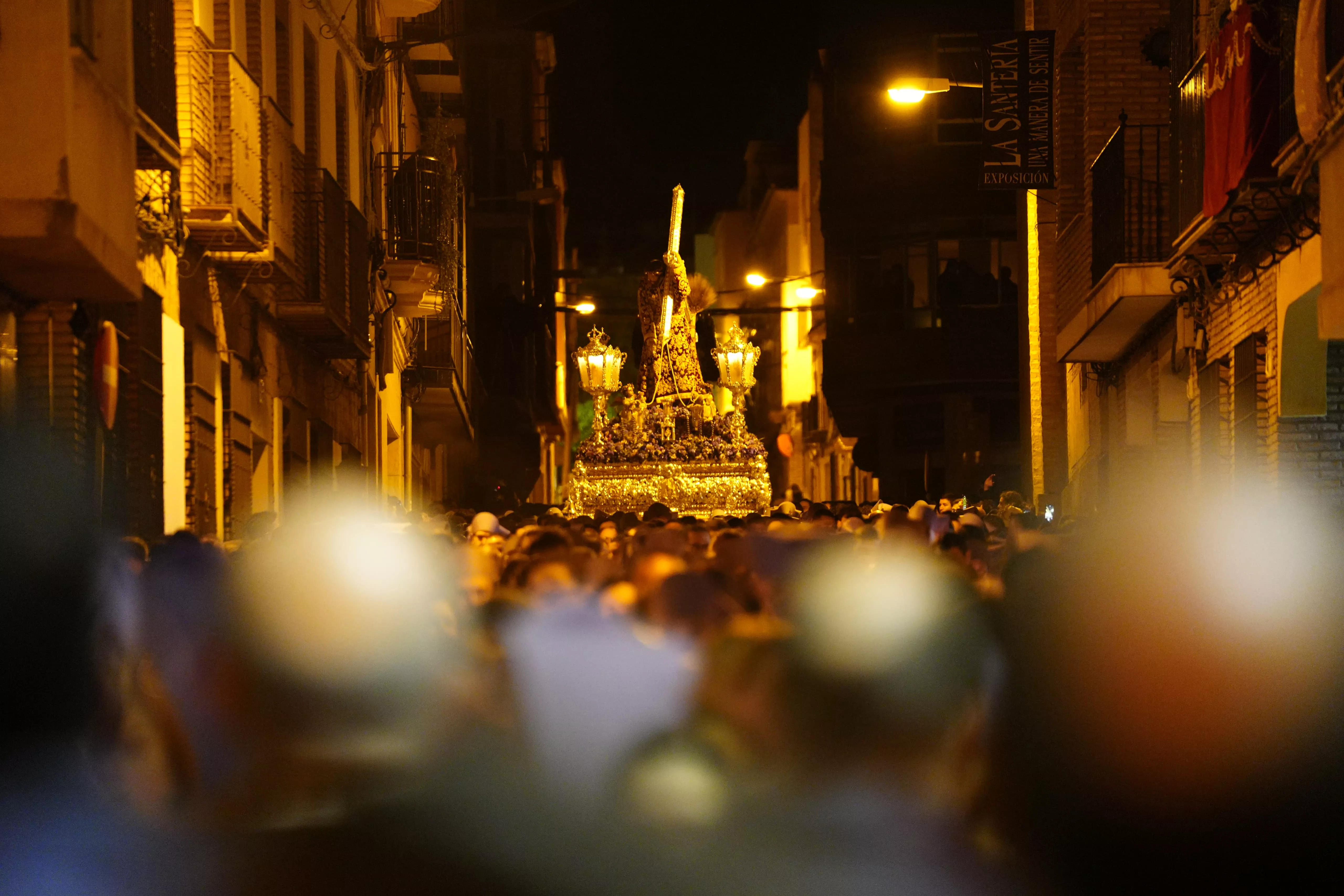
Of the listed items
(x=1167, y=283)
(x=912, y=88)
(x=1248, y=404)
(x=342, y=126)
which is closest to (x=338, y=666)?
(x=1248, y=404)

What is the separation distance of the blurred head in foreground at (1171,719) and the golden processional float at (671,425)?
12.9 m

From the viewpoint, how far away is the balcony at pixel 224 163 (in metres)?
15.2

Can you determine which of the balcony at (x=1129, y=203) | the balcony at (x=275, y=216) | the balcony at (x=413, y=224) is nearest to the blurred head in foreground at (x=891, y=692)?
the balcony at (x=275, y=216)

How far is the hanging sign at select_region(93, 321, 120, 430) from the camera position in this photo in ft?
44.2

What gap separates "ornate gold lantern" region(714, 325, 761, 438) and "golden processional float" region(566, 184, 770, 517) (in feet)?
0.04

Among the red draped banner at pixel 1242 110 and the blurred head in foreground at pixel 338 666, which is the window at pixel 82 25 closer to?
the blurred head in foreground at pixel 338 666

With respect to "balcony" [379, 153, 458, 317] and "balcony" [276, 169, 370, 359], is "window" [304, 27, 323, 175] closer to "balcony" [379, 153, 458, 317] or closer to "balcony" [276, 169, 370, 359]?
"balcony" [276, 169, 370, 359]

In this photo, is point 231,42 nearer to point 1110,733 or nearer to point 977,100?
point 1110,733

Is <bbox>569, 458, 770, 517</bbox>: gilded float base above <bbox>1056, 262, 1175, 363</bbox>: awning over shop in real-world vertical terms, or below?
below

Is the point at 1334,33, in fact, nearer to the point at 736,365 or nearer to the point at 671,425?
the point at 736,365

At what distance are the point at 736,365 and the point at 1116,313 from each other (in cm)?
386

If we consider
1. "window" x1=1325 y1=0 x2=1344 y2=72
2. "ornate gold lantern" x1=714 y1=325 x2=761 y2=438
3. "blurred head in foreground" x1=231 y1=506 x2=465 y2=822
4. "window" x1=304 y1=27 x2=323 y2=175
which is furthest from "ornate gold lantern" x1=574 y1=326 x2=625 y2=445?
"blurred head in foreground" x1=231 y1=506 x2=465 y2=822

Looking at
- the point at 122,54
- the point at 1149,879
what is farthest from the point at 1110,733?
the point at 122,54

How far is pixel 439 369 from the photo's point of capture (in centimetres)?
3272
